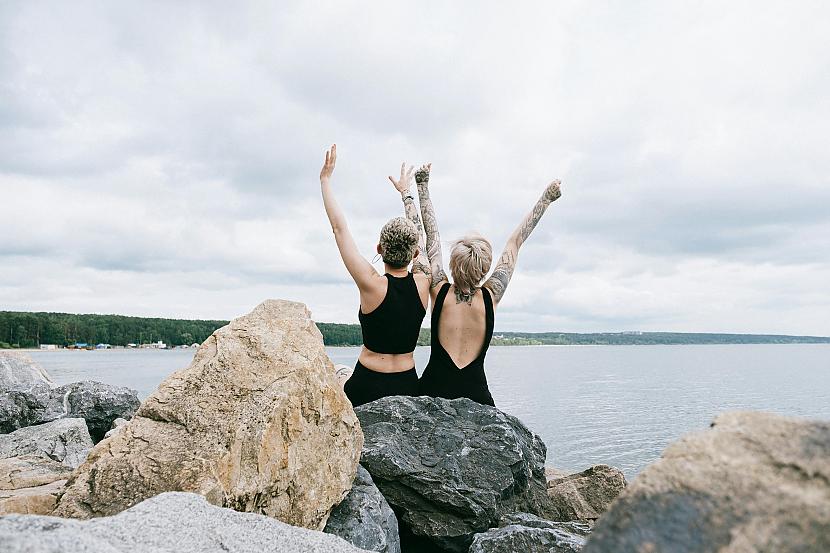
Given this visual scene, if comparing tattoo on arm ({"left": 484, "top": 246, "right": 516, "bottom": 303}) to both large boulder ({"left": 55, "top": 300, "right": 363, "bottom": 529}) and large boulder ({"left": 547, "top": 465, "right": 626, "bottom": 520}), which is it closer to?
large boulder ({"left": 547, "top": 465, "right": 626, "bottom": 520})

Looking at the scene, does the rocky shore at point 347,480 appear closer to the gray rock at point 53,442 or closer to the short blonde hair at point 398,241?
the gray rock at point 53,442

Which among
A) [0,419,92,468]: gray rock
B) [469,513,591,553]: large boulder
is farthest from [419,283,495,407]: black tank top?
[0,419,92,468]: gray rock

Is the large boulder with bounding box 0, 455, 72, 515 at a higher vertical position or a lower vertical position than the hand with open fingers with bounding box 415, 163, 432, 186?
lower

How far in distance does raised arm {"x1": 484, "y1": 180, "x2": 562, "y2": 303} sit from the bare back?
279mm

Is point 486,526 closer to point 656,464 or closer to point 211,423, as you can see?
point 211,423

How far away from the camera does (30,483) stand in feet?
20.2

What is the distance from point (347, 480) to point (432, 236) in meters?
3.50

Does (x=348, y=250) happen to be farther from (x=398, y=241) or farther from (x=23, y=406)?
(x=23, y=406)

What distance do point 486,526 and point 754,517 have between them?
12.9ft

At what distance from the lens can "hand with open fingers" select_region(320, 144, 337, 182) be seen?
6781 millimetres

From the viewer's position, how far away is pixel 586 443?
19.4m

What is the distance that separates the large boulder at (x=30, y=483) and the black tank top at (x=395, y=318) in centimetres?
302

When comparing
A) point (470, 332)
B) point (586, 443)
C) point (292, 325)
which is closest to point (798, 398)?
point (586, 443)

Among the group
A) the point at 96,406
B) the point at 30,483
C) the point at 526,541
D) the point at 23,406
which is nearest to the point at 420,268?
the point at 526,541
